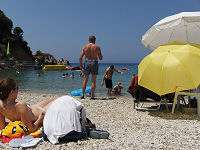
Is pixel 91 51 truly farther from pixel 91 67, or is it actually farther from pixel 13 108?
pixel 13 108

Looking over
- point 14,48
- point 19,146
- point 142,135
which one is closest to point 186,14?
point 142,135

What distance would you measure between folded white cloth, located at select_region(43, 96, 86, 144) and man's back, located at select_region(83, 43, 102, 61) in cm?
401

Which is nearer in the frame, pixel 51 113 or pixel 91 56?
pixel 51 113

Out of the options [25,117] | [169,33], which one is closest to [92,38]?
[169,33]

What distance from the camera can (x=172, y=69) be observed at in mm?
4621

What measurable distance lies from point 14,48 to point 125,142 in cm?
5594

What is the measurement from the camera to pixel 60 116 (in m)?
3.03

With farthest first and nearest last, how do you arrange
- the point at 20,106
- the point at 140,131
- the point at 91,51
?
the point at 91,51
the point at 140,131
the point at 20,106

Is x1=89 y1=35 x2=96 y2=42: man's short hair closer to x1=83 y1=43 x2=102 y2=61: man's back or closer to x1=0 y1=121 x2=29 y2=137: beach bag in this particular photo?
x1=83 y1=43 x2=102 y2=61: man's back

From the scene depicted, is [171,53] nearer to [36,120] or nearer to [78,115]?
[78,115]

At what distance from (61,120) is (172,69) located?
2895 millimetres

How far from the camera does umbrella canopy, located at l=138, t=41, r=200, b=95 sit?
14.7 ft

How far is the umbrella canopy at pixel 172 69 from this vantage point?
4.48 metres

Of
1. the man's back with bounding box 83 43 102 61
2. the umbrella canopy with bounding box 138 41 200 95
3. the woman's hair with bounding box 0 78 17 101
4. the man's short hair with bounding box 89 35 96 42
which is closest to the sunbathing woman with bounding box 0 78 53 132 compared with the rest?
the woman's hair with bounding box 0 78 17 101
